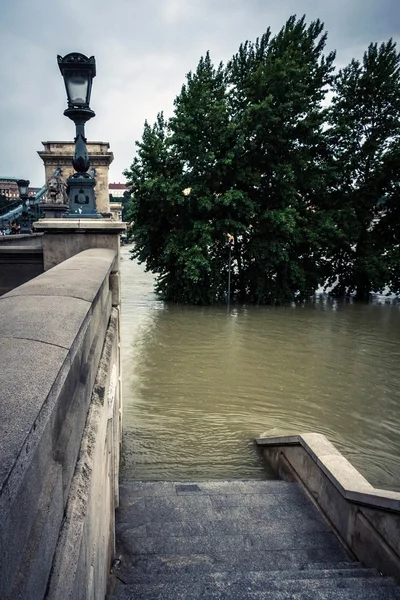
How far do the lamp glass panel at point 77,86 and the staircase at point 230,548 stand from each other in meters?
4.47

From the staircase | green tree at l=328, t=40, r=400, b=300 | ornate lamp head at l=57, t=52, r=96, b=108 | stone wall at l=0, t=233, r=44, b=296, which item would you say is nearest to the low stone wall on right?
the staircase

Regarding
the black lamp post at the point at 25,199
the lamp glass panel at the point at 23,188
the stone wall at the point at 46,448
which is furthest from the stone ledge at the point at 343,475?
the lamp glass panel at the point at 23,188

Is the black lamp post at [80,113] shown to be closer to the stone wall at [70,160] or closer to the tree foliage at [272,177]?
the tree foliage at [272,177]

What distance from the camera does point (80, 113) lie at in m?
4.54

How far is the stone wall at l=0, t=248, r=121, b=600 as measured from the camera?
0.76m

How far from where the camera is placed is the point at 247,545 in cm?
367

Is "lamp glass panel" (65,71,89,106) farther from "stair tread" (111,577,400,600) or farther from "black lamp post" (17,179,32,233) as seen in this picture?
"black lamp post" (17,179,32,233)

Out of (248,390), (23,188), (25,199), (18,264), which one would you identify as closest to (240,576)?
(18,264)

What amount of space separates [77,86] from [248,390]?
6.62 meters

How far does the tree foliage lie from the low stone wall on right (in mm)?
11180

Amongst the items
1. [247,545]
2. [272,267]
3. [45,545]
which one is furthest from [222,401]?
[272,267]

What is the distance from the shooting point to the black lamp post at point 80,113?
14.4 feet

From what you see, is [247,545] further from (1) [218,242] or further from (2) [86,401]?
(1) [218,242]

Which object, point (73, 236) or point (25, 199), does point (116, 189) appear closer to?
point (25, 199)
